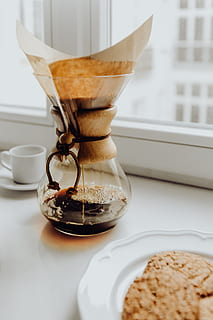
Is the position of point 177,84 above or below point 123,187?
above

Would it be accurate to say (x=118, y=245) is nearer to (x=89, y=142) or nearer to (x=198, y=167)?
(x=89, y=142)

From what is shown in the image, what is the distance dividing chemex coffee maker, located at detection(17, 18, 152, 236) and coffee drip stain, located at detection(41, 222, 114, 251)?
11 mm

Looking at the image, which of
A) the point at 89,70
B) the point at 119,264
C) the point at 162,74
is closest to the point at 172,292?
the point at 119,264

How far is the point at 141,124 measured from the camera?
1.03 metres

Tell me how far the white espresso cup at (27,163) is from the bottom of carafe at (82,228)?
0.22 m

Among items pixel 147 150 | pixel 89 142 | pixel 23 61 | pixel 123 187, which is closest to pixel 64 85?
pixel 89 142

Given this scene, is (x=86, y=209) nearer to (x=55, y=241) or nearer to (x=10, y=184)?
(x=55, y=241)

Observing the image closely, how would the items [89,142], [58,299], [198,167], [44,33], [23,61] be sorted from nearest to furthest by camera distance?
[58,299] → [89,142] → [198,167] → [44,33] → [23,61]

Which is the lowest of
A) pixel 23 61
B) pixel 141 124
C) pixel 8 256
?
pixel 8 256

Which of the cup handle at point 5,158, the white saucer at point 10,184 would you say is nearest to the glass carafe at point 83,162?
the white saucer at point 10,184

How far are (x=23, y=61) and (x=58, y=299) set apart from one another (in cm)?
82

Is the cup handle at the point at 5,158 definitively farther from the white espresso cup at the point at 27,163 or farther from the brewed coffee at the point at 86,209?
the brewed coffee at the point at 86,209

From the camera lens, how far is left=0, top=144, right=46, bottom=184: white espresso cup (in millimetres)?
919

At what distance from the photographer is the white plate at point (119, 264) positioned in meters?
0.54
